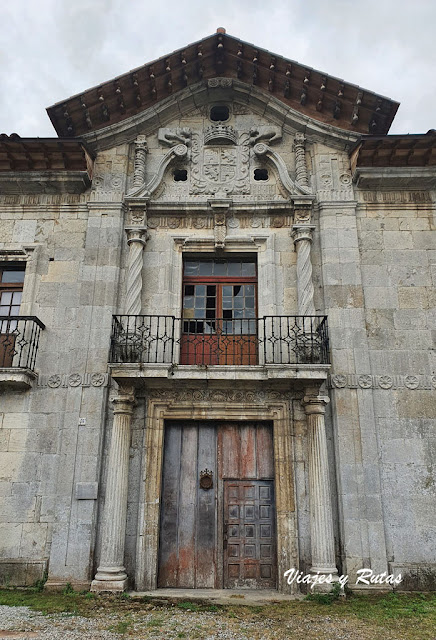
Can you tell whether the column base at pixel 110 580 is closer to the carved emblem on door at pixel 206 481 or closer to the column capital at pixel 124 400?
the carved emblem on door at pixel 206 481

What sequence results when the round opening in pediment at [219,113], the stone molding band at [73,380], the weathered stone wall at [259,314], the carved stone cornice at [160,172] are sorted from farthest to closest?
the round opening in pediment at [219,113] → the carved stone cornice at [160,172] → the stone molding band at [73,380] → the weathered stone wall at [259,314]

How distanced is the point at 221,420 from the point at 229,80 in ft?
24.3

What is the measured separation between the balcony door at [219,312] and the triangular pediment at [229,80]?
3.69 metres

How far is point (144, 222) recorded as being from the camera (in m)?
10.3

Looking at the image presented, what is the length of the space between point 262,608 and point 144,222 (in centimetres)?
723

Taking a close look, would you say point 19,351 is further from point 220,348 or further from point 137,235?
point 220,348

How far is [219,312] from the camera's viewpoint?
10.0 meters

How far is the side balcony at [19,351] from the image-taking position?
8.91 m

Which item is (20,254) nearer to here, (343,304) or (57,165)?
(57,165)

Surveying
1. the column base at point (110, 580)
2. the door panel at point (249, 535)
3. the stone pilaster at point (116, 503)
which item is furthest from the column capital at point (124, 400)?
the column base at point (110, 580)

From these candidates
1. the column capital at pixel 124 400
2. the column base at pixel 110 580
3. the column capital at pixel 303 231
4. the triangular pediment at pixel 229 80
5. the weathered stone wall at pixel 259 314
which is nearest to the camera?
the column base at pixel 110 580

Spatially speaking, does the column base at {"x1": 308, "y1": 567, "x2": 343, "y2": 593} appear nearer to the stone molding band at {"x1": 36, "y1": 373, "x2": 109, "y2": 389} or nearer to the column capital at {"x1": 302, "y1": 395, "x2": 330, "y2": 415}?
the column capital at {"x1": 302, "y1": 395, "x2": 330, "y2": 415}

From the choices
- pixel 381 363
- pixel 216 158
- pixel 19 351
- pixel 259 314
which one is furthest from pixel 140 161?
pixel 381 363

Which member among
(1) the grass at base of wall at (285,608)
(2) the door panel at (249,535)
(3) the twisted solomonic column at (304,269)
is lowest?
(1) the grass at base of wall at (285,608)
